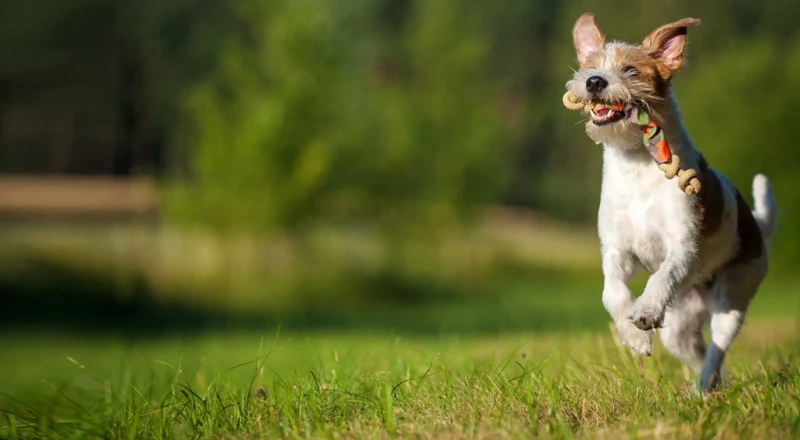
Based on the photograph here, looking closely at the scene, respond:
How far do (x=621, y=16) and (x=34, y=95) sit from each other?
17.5 metres

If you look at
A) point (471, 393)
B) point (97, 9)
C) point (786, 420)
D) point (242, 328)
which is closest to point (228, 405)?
point (471, 393)

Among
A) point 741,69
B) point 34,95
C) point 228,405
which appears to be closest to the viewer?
point 228,405

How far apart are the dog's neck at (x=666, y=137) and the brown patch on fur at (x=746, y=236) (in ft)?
2.25

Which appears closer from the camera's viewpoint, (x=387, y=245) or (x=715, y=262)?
(x=715, y=262)

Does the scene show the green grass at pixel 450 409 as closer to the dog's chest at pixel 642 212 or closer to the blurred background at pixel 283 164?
the dog's chest at pixel 642 212

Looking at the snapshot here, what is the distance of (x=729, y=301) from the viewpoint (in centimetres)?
502

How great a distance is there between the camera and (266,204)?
61.0 ft

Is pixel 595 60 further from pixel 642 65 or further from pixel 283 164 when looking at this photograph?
pixel 283 164

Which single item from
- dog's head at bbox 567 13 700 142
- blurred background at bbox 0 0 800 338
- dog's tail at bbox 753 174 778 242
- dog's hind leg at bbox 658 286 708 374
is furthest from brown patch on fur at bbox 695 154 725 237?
blurred background at bbox 0 0 800 338

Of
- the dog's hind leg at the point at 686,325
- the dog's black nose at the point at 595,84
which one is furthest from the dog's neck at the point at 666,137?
the dog's hind leg at the point at 686,325

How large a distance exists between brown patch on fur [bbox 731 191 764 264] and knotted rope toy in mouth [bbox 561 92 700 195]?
2.69 ft

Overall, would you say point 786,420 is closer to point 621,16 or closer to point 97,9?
point 97,9

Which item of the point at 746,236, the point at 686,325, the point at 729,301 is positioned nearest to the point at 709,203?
the point at 746,236

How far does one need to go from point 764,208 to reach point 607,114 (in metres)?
2.05
